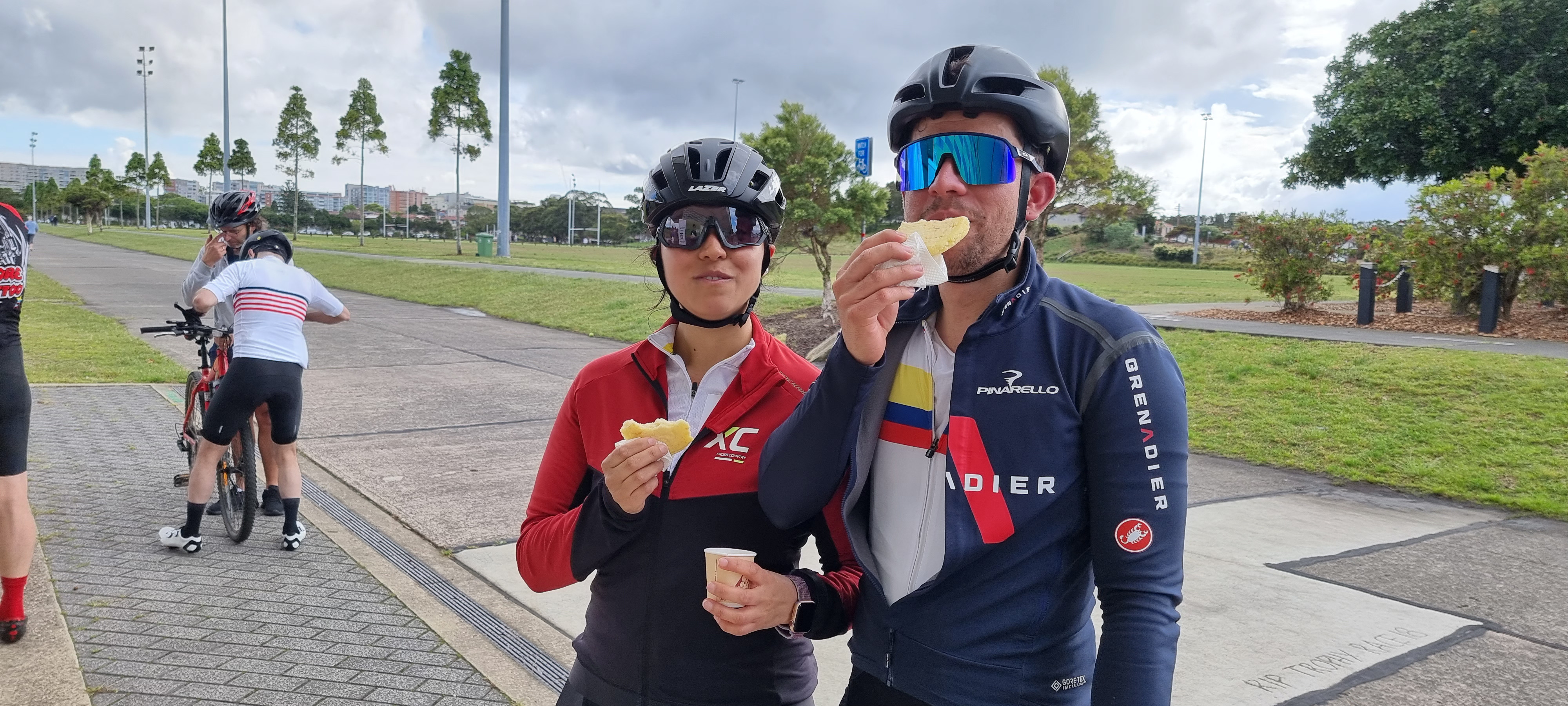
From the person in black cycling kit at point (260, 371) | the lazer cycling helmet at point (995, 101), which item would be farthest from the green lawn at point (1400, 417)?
the person in black cycling kit at point (260, 371)

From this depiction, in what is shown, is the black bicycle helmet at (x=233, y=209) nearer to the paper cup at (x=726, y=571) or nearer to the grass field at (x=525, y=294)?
the paper cup at (x=726, y=571)

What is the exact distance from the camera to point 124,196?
4158 inches

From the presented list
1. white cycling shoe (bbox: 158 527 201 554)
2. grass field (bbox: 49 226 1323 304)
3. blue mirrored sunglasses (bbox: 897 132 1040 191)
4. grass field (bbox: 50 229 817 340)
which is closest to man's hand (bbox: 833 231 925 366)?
blue mirrored sunglasses (bbox: 897 132 1040 191)

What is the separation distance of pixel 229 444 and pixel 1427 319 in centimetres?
1607

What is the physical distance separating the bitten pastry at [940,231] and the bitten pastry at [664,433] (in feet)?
1.77

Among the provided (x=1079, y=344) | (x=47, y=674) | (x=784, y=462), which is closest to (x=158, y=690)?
(x=47, y=674)

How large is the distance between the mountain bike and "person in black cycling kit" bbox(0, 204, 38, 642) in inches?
54.9

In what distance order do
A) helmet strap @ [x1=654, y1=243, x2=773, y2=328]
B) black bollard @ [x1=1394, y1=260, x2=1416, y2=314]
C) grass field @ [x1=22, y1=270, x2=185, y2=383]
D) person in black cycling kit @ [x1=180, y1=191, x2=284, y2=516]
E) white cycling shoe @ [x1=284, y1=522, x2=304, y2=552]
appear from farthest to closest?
black bollard @ [x1=1394, y1=260, x2=1416, y2=314], grass field @ [x1=22, y1=270, x2=185, y2=383], person in black cycling kit @ [x1=180, y1=191, x2=284, y2=516], white cycling shoe @ [x1=284, y1=522, x2=304, y2=552], helmet strap @ [x1=654, y1=243, x2=773, y2=328]

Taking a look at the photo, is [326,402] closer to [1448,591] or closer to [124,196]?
[1448,591]

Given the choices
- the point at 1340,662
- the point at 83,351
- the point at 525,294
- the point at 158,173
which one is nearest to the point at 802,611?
the point at 1340,662

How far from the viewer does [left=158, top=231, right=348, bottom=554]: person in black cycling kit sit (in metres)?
5.34

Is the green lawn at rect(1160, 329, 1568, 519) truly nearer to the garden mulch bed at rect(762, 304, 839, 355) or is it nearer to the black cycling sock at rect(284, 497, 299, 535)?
the garden mulch bed at rect(762, 304, 839, 355)

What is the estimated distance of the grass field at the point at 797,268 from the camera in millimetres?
25688

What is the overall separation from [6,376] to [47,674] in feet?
3.95
